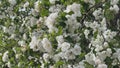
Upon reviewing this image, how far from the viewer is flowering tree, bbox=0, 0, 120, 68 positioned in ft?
14.5

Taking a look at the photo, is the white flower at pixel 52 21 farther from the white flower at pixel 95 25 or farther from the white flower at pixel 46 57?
the white flower at pixel 95 25

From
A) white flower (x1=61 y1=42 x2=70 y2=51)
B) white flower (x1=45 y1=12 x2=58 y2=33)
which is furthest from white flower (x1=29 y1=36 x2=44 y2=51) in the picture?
white flower (x1=61 y1=42 x2=70 y2=51)

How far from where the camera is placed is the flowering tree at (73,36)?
443 cm

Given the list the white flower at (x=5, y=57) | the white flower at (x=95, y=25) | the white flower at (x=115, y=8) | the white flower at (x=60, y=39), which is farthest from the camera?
A: the white flower at (x=5, y=57)

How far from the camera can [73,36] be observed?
4602 mm

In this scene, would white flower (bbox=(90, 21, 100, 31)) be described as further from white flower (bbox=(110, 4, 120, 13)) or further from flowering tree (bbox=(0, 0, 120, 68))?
white flower (bbox=(110, 4, 120, 13))

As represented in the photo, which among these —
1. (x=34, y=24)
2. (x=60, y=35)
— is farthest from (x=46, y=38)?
(x=34, y=24)

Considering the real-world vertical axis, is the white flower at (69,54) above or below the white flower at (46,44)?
below

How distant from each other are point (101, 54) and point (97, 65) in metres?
0.15

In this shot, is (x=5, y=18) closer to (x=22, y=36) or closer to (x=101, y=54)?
(x=22, y=36)

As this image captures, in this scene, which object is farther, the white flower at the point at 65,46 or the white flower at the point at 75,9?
the white flower at the point at 75,9

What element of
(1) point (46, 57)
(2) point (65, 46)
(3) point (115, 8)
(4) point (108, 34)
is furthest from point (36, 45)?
(3) point (115, 8)

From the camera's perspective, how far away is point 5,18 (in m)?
6.70

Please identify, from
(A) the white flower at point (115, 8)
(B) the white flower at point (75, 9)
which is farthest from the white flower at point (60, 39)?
(A) the white flower at point (115, 8)
